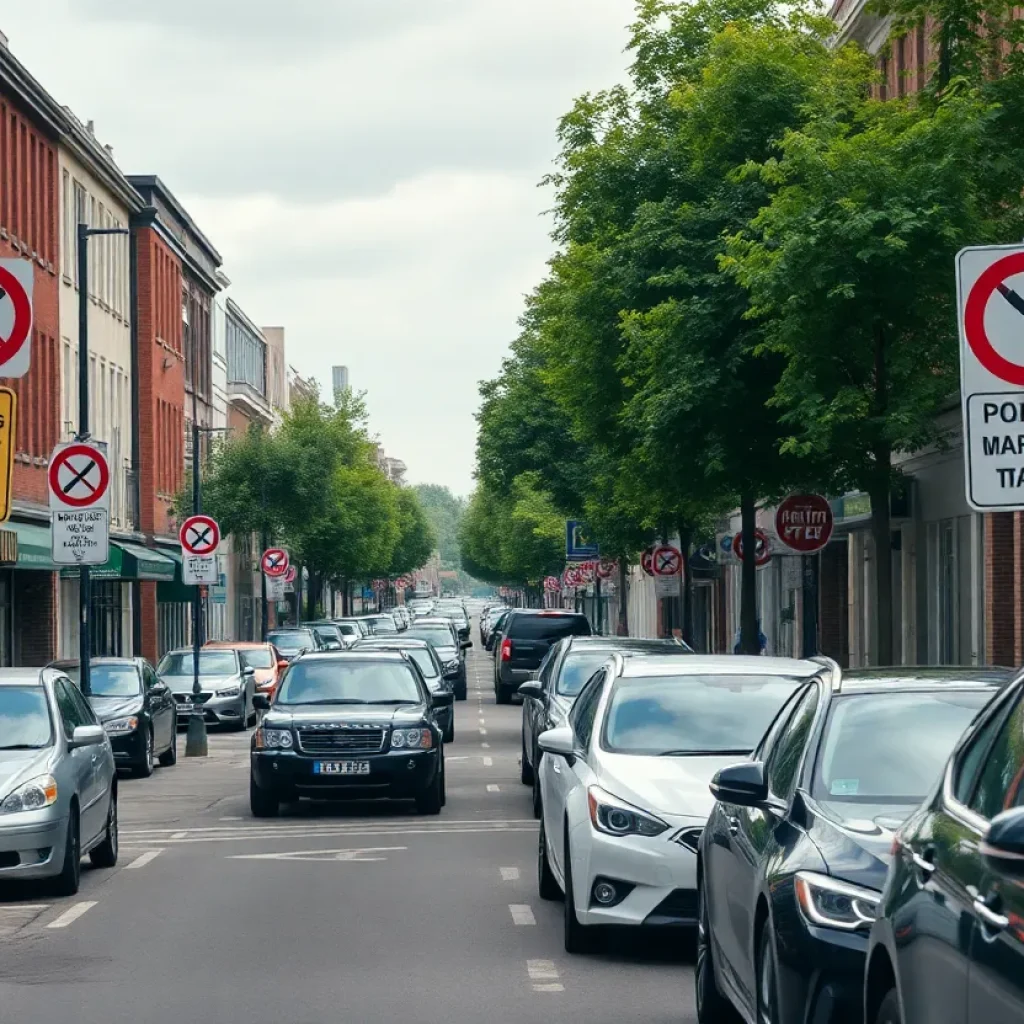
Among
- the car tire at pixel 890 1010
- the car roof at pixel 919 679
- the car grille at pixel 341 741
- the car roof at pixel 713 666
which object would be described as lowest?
the car grille at pixel 341 741

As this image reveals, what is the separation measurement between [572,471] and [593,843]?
45680 mm

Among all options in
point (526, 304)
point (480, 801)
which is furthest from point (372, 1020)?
point (526, 304)

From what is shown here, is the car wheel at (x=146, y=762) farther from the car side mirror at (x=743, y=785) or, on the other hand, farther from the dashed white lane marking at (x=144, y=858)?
the car side mirror at (x=743, y=785)

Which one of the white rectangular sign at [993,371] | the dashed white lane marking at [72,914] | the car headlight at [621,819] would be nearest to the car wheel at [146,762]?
the dashed white lane marking at [72,914]

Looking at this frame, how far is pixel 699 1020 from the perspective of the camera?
948 centimetres

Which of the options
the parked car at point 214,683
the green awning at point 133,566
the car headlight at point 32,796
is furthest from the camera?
the green awning at point 133,566


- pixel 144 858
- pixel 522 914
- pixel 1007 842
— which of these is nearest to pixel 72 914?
pixel 522 914

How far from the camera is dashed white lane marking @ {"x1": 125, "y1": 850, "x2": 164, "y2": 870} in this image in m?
17.2

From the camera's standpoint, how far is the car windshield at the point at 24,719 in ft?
50.3

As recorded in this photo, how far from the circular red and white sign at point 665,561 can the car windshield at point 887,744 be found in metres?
37.1

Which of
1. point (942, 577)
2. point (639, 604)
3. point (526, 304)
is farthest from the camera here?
point (639, 604)

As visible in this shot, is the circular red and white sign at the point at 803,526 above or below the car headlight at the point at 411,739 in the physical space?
above

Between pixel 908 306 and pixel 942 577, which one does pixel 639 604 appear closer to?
pixel 942 577

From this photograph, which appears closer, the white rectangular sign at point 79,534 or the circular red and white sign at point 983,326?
the circular red and white sign at point 983,326
